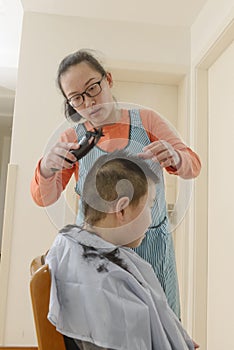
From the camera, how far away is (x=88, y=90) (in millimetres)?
812

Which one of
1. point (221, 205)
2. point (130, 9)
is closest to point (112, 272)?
point (221, 205)

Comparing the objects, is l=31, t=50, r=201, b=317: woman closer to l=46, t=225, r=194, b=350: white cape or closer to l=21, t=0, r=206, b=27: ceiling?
l=46, t=225, r=194, b=350: white cape

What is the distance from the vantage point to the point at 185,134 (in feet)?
7.29

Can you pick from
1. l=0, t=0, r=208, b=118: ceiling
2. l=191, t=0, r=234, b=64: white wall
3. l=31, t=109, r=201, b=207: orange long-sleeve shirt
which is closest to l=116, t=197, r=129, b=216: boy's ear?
l=31, t=109, r=201, b=207: orange long-sleeve shirt

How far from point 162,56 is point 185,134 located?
0.42 meters

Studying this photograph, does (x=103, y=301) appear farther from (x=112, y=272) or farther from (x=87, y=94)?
(x=87, y=94)

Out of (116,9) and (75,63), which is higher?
(116,9)

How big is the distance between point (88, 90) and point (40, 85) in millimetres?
1437

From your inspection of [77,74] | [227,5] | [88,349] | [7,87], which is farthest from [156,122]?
[7,87]

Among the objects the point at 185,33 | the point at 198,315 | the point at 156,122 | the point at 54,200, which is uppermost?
the point at 185,33

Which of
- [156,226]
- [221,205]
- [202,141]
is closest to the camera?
[156,226]

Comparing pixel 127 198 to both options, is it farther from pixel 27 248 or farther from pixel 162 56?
pixel 162 56

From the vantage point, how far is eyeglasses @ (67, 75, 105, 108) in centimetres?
81

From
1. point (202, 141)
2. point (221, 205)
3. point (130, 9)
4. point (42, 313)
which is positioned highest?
point (130, 9)
